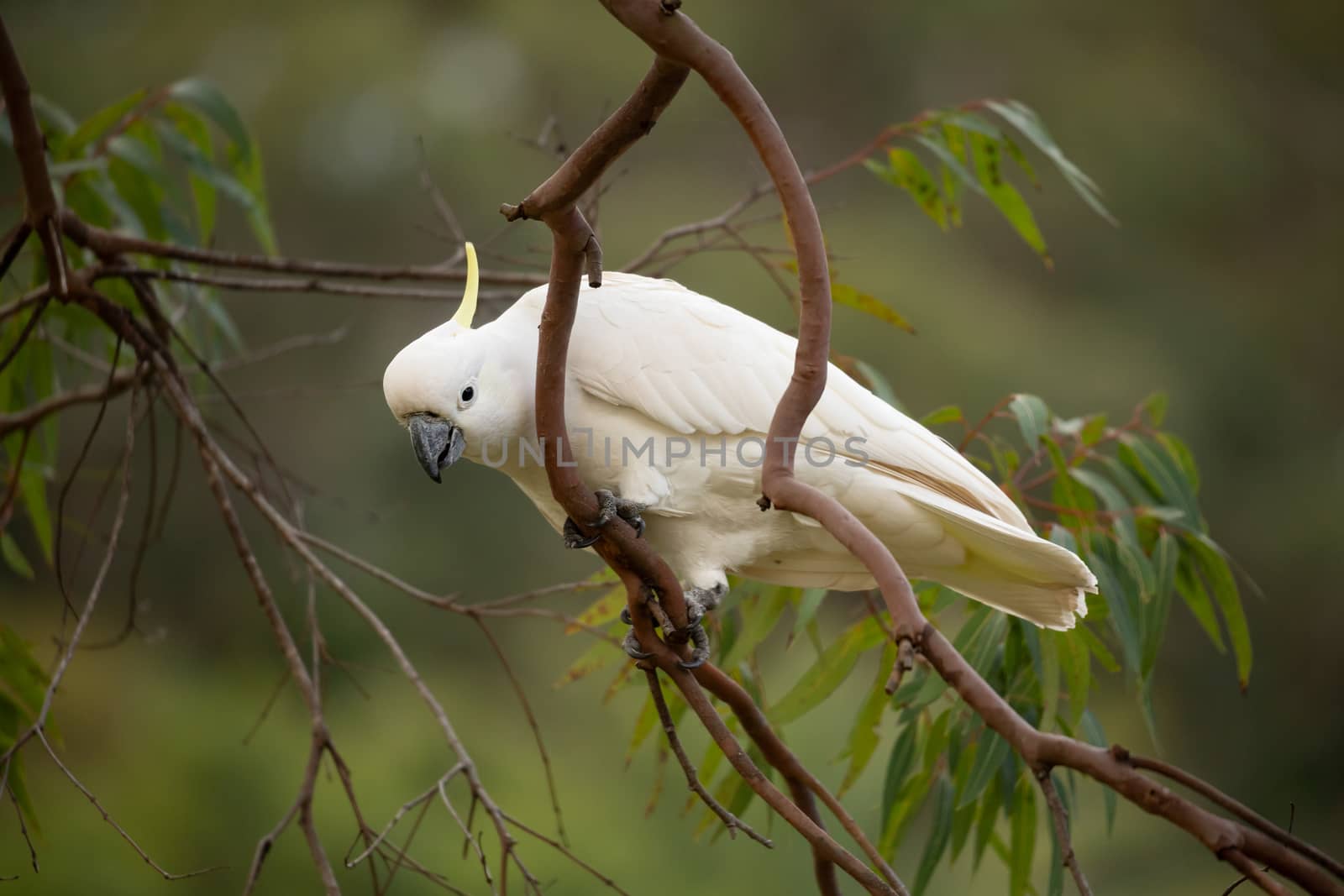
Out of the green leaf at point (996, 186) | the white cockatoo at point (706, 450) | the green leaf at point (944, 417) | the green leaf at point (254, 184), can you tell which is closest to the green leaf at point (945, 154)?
the green leaf at point (996, 186)

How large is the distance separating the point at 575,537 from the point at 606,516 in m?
0.09

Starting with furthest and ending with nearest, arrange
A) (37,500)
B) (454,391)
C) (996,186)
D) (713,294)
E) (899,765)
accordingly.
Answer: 1. (713,294)
2. (37,500)
3. (996,186)
4. (899,765)
5. (454,391)

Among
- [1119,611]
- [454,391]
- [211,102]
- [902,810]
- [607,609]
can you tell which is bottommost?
[902,810]

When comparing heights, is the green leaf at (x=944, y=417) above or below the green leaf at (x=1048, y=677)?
above

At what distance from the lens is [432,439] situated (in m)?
1.33

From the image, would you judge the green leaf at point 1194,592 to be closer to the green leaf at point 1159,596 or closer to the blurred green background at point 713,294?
the green leaf at point 1159,596

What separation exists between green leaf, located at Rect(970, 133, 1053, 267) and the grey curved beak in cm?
105

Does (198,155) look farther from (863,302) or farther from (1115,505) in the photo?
(1115,505)

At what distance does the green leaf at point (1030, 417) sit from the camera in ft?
5.37

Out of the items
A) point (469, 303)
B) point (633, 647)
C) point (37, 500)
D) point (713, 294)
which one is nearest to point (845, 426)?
point (633, 647)

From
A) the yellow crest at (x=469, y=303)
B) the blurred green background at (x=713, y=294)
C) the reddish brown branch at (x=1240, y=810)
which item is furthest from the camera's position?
the blurred green background at (x=713, y=294)

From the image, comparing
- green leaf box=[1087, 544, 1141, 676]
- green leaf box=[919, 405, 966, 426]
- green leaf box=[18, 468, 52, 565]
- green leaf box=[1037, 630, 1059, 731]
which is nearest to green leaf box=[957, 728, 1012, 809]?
green leaf box=[1037, 630, 1059, 731]

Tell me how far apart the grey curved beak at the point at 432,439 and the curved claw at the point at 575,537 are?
16 cm

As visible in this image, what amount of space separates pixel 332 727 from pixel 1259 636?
372 centimetres
